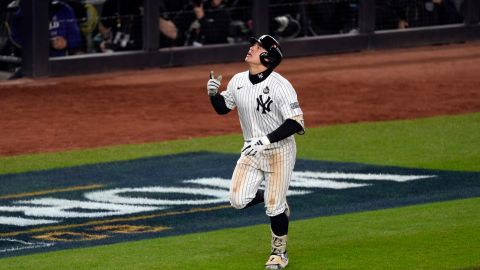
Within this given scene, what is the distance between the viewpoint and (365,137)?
60.5 ft

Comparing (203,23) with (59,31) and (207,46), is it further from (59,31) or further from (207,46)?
(59,31)

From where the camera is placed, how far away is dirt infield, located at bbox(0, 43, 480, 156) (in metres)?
19.3

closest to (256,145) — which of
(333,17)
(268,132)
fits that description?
(268,132)

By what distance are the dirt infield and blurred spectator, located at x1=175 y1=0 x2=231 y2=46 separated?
55 centimetres

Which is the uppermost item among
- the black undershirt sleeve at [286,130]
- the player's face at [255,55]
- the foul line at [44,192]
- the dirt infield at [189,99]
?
the player's face at [255,55]

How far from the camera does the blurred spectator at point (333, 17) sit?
26.6 metres

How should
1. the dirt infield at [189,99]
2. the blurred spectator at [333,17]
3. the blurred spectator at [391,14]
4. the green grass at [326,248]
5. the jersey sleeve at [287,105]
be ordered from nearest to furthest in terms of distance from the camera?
the jersey sleeve at [287,105] → the green grass at [326,248] → the dirt infield at [189,99] → the blurred spectator at [333,17] → the blurred spectator at [391,14]

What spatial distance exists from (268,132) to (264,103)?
241 millimetres

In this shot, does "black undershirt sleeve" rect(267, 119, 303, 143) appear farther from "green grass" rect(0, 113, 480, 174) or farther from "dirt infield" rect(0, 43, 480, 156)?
"dirt infield" rect(0, 43, 480, 156)

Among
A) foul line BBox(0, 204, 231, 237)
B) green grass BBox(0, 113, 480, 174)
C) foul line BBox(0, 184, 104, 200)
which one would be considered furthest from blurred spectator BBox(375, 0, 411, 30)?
foul line BBox(0, 204, 231, 237)

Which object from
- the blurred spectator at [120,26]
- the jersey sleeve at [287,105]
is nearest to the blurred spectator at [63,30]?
the blurred spectator at [120,26]

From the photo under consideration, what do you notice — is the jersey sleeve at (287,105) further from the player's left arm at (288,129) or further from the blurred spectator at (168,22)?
the blurred spectator at (168,22)

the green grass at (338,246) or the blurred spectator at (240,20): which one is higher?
the green grass at (338,246)

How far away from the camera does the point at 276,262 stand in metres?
10.3
